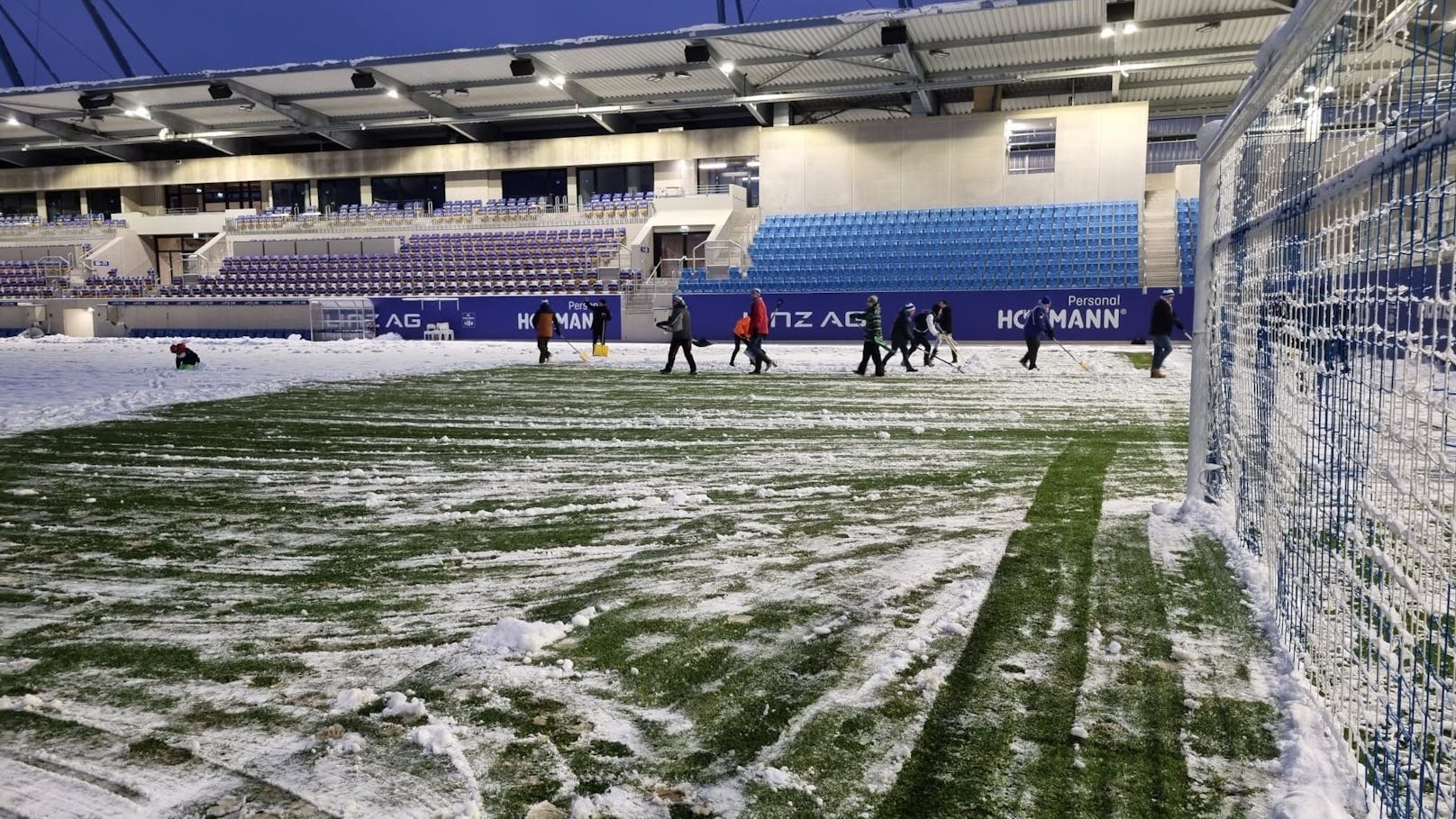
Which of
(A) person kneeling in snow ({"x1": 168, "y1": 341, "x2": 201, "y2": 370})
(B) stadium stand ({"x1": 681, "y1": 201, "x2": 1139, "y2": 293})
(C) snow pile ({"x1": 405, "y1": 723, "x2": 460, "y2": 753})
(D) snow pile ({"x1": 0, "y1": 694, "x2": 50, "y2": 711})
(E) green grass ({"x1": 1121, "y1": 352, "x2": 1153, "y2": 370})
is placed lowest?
(C) snow pile ({"x1": 405, "y1": 723, "x2": 460, "y2": 753})

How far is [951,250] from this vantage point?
105 ft

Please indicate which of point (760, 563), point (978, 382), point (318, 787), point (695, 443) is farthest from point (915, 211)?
point (318, 787)

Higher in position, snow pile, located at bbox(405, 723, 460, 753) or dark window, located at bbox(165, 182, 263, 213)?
dark window, located at bbox(165, 182, 263, 213)

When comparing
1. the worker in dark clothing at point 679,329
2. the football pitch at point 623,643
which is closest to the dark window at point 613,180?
the worker in dark clothing at point 679,329

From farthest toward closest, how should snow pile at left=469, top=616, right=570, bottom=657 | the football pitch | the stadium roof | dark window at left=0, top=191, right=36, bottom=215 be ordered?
dark window at left=0, top=191, right=36, bottom=215 → the stadium roof → snow pile at left=469, top=616, right=570, bottom=657 → the football pitch

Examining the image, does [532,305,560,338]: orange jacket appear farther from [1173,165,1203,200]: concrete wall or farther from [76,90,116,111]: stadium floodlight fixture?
[76,90,116,111]: stadium floodlight fixture

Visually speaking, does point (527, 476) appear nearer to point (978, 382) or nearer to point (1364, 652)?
point (1364, 652)

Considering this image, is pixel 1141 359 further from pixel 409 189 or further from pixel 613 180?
pixel 409 189

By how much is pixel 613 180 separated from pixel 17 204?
3250cm

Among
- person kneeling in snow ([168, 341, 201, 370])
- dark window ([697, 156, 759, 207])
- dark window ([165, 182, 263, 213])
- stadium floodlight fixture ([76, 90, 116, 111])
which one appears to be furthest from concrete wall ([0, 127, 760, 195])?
person kneeling in snow ([168, 341, 201, 370])

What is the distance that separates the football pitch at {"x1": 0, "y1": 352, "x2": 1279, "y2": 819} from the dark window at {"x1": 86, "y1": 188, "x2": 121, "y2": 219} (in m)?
48.2

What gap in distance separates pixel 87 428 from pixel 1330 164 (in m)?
11.5

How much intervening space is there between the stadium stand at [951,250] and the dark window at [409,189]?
1641cm

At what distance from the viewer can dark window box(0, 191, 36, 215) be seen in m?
48.8
